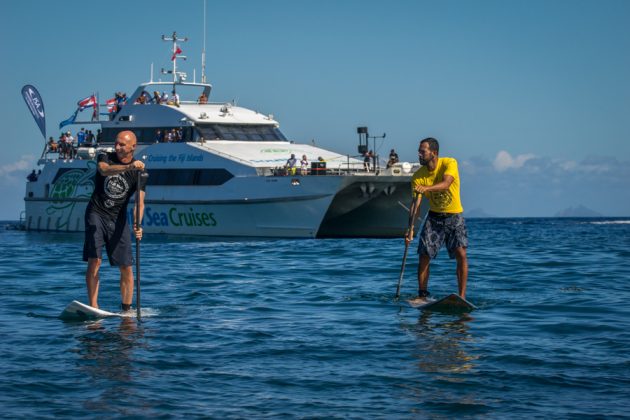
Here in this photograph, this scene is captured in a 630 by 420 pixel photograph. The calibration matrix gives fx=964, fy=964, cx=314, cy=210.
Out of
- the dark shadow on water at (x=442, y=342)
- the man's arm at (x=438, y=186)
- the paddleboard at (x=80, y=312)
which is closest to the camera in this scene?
the dark shadow on water at (x=442, y=342)

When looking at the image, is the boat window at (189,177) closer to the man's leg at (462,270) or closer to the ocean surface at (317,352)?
the ocean surface at (317,352)

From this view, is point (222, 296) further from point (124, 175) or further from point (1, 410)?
point (1, 410)

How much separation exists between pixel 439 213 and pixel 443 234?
236 millimetres

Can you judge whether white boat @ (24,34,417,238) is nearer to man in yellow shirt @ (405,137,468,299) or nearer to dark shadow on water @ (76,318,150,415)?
man in yellow shirt @ (405,137,468,299)

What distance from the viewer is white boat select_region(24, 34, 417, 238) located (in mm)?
30875

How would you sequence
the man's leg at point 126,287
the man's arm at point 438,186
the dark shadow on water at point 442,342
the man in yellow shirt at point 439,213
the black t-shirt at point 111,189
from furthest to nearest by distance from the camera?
the man in yellow shirt at point 439,213
the man's arm at point 438,186
the man's leg at point 126,287
the black t-shirt at point 111,189
the dark shadow on water at point 442,342

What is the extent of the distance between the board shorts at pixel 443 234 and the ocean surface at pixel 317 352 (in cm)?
69

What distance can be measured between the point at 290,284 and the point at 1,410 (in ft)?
24.1

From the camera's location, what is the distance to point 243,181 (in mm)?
31719

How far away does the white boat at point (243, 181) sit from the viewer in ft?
101

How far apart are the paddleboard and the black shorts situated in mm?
494

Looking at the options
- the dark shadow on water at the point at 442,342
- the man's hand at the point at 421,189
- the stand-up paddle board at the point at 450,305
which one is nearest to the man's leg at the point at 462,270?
the stand-up paddle board at the point at 450,305

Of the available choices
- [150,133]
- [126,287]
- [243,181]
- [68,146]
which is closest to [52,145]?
[68,146]

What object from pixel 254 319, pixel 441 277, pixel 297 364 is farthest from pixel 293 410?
pixel 441 277
